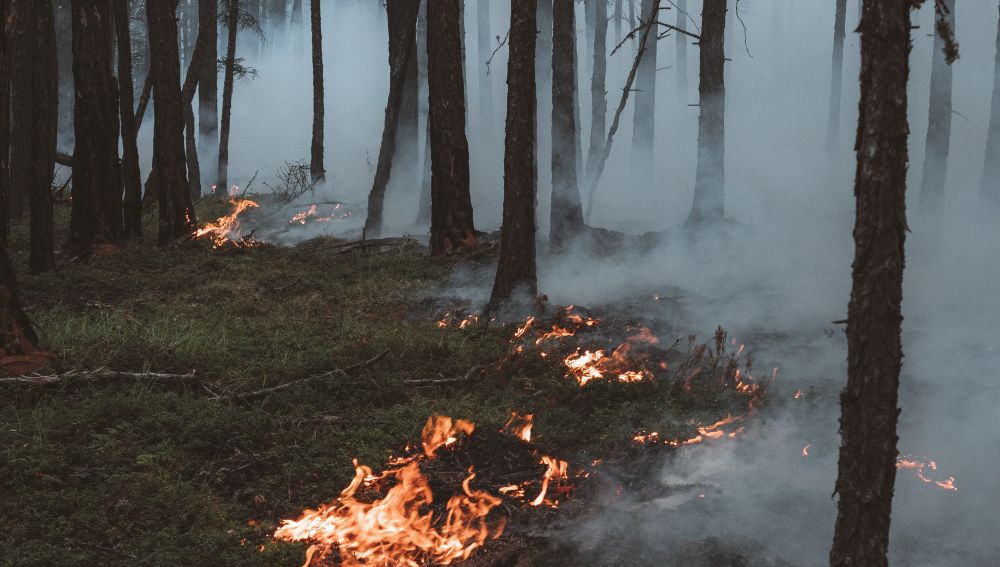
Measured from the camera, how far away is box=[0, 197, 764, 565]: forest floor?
4.61 meters

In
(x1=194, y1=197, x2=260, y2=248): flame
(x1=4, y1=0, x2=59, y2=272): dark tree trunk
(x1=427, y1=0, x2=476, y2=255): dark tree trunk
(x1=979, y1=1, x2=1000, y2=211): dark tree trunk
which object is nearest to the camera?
(x1=4, y1=0, x2=59, y2=272): dark tree trunk

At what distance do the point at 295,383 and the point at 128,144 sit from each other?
352 inches

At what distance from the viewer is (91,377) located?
21.0 feet

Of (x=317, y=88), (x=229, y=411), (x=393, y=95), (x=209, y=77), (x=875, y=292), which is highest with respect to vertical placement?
(x=209, y=77)

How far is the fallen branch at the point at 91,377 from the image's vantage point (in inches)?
246

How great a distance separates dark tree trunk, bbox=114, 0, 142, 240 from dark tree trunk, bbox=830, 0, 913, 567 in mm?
12706

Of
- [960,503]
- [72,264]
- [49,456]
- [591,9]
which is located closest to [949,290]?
[960,503]

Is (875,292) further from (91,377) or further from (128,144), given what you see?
(128,144)

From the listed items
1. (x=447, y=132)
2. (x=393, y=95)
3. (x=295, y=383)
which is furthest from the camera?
(x=393, y=95)

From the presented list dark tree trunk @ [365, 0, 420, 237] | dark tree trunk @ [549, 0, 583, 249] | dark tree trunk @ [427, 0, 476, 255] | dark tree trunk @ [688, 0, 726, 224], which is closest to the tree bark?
dark tree trunk @ [549, 0, 583, 249]

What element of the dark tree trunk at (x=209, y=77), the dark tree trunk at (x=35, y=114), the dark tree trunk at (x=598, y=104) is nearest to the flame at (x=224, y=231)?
the dark tree trunk at (x=35, y=114)

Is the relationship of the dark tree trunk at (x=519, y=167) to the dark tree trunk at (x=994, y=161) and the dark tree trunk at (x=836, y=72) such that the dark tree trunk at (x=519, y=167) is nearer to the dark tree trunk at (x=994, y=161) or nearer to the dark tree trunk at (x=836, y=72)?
the dark tree trunk at (x=994, y=161)

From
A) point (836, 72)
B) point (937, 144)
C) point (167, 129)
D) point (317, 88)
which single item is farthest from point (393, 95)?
point (836, 72)

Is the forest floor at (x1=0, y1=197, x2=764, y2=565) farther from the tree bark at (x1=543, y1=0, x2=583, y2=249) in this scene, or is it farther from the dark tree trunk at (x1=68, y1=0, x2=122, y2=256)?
the tree bark at (x1=543, y1=0, x2=583, y2=249)
